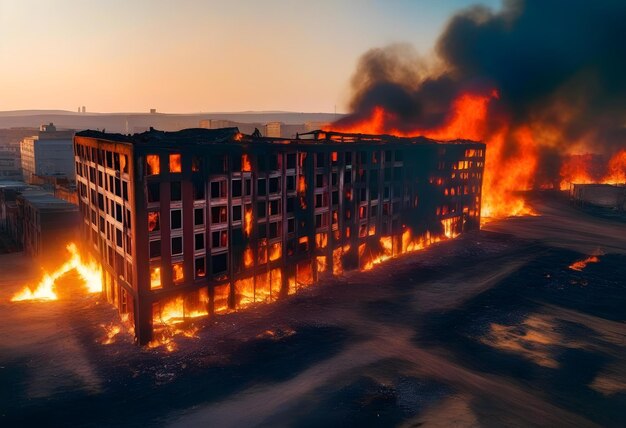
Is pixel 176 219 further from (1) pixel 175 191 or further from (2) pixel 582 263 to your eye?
(2) pixel 582 263

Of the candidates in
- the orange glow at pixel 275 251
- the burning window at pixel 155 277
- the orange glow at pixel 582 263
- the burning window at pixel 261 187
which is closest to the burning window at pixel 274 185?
the burning window at pixel 261 187

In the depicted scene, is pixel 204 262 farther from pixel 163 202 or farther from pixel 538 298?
pixel 538 298

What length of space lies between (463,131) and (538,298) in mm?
50242

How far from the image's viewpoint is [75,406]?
1185 inches

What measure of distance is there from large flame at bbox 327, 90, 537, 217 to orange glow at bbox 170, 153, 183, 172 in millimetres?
48974

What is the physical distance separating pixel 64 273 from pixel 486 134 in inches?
3183

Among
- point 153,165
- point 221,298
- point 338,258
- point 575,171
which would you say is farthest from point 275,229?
point 575,171

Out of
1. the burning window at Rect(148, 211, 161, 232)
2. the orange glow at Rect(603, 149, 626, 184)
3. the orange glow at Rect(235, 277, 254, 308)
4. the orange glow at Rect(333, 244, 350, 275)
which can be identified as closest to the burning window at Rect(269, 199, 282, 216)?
the orange glow at Rect(235, 277, 254, 308)

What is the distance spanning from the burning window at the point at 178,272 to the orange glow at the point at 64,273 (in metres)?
13.4

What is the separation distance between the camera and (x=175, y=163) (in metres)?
39.8

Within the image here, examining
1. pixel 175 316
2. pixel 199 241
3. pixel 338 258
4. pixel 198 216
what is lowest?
pixel 175 316

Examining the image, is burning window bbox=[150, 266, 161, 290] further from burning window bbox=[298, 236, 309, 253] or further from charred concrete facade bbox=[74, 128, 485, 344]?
burning window bbox=[298, 236, 309, 253]

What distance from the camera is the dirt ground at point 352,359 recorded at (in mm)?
29719

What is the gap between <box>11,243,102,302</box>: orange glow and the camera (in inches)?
1953
